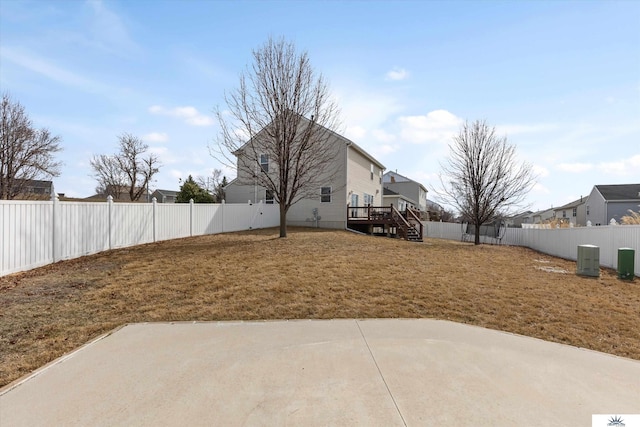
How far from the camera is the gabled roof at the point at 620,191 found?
116 ft

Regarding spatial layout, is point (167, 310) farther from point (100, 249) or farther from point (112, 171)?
point (112, 171)

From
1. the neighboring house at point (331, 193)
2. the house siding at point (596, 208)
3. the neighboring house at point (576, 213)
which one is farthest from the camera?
the neighboring house at point (576, 213)

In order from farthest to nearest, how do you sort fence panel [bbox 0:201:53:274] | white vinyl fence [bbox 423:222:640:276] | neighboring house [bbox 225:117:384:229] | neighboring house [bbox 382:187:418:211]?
neighboring house [bbox 382:187:418:211], neighboring house [bbox 225:117:384:229], white vinyl fence [bbox 423:222:640:276], fence panel [bbox 0:201:53:274]

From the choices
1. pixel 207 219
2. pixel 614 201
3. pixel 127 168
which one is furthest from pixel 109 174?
pixel 614 201

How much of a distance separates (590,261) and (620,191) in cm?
3716

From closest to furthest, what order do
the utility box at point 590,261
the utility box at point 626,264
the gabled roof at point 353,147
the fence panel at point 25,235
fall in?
the fence panel at point 25,235 < the utility box at point 626,264 < the utility box at point 590,261 < the gabled roof at point 353,147

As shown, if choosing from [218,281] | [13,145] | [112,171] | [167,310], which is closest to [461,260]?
[218,281]

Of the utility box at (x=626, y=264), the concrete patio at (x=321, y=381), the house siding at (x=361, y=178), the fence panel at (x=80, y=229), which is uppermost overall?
the house siding at (x=361, y=178)

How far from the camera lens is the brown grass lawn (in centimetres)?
490

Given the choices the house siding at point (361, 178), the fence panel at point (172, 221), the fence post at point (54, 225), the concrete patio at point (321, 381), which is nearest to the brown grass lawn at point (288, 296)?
the fence post at point (54, 225)

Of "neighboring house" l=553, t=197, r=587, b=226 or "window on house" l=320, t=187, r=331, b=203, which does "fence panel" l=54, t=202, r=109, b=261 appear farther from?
"neighboring house" l=553, t=197, r=587, b=226

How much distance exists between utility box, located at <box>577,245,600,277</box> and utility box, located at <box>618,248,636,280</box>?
0.58 metres

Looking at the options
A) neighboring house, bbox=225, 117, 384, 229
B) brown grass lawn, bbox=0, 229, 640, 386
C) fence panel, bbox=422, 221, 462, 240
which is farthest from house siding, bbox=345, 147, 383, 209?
brown grass lawn, bbox=0, 229, 640, 386

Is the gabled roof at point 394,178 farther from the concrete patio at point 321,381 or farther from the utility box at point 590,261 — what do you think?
the concrete patio at point 321,381
